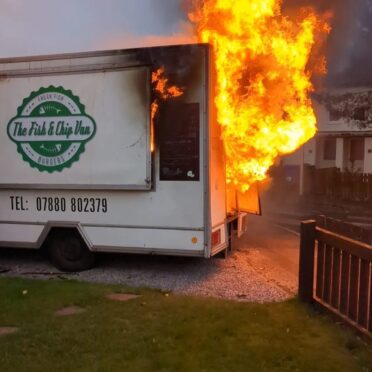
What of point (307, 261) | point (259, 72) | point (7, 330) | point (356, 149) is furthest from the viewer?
point (356, 149)

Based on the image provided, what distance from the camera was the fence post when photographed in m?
5.52

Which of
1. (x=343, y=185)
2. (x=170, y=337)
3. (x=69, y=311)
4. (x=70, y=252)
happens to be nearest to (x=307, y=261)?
(x=170, y=337)


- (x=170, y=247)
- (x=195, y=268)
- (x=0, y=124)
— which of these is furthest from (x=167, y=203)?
(x=0, y=124)

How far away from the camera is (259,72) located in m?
6.84

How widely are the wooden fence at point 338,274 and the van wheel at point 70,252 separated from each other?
330 centimetres

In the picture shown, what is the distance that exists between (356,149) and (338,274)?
887 inches

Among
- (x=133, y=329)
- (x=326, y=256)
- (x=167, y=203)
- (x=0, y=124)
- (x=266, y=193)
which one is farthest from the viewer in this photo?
(x=266, y=193)

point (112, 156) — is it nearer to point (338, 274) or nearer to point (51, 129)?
point (51, 129)

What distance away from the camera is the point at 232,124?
22.5 ft

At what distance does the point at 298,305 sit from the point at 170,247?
6.45 feet

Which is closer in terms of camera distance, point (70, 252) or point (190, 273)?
point (190, 273)

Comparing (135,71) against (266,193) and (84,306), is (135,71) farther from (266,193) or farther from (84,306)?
(266,193)

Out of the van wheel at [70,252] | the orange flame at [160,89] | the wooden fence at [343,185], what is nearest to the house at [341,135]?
the wooden fence at [343,185]

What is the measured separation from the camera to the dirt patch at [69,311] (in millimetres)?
5324
